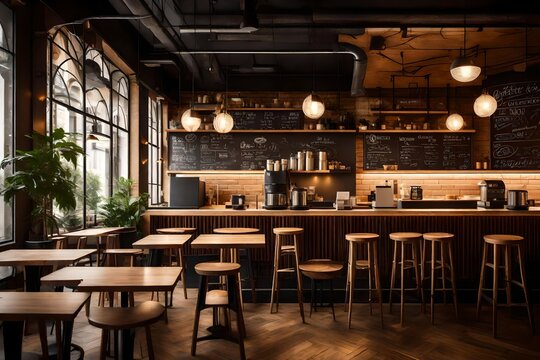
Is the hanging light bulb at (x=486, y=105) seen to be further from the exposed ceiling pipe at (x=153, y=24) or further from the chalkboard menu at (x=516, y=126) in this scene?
the exposed ceiling pipe at (x=153, y=24)

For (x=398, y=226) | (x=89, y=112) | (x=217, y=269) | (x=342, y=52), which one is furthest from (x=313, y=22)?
(x=217, y=269)

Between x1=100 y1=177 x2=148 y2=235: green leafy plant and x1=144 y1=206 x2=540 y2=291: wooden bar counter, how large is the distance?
134 centimetres

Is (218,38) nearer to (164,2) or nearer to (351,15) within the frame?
(164,2)

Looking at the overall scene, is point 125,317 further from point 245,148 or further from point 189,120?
point 245,148

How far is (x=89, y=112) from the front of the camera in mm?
5172

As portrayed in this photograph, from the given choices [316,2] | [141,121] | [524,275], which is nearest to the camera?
[524,275]

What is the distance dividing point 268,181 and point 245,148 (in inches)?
47.3

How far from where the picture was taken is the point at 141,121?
677cm

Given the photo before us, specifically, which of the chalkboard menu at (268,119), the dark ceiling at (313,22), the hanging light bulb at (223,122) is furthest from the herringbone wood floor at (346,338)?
the chalkboard menu at (268,119)

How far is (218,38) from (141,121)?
91.2 inches

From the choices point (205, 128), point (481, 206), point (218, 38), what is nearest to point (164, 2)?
point (218, 38)

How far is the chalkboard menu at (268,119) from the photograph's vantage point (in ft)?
25.4

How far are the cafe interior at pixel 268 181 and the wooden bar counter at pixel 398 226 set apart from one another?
21 mm

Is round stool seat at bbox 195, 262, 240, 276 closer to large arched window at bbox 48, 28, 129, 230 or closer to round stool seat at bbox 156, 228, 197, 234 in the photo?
round stool seat at bbox 156, 228, 197, 234
